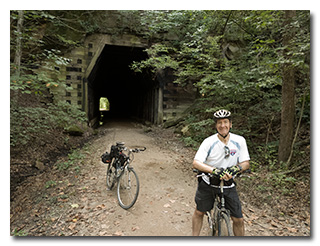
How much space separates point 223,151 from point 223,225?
948 millimetres

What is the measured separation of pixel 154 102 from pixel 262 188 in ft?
33.1

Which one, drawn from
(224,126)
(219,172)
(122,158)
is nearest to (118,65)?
(122,158)

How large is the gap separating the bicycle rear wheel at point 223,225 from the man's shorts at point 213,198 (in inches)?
4.6

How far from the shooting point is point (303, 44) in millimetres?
3258

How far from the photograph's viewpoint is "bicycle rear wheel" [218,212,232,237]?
2.29 m

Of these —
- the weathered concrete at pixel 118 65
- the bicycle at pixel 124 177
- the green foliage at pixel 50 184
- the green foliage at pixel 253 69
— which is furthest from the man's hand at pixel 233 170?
the weathered concrete at pixel 118 65

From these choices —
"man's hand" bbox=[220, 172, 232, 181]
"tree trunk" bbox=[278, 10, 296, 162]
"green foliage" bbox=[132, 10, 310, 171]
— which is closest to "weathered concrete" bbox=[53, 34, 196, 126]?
"green foliage" bbox=[132, 10, 310, 171]

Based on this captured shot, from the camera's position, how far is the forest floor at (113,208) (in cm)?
306

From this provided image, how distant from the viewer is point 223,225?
241cm

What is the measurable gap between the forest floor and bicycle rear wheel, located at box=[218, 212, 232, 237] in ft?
2.20

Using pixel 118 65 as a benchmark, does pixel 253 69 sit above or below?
below

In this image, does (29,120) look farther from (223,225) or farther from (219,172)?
(223,225)

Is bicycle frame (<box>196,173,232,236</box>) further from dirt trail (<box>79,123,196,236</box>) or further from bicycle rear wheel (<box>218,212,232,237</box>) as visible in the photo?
dirt trail (<box>79,123,196,236</box>)

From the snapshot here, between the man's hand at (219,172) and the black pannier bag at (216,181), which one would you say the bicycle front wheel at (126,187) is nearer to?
the black pannier bag at (216,181)
